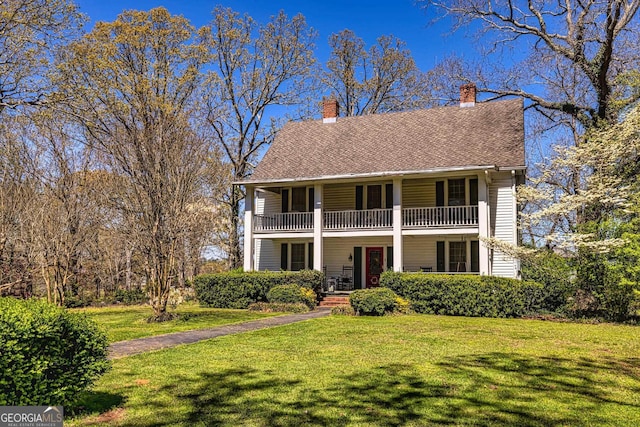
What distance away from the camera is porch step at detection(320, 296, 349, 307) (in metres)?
19.5

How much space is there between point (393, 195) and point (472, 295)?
5790 mm

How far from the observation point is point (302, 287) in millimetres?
18750

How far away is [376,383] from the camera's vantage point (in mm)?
6594

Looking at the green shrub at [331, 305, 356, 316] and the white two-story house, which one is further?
the white two-story house

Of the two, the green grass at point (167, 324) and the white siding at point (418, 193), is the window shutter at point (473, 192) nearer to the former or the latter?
the white siding at point (418, 193)

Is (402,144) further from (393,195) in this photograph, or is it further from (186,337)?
(186,337)

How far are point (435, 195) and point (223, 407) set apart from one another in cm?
1719

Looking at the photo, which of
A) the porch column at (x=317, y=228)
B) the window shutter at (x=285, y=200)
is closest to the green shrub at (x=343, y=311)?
the porch column at (x=317, y=228)

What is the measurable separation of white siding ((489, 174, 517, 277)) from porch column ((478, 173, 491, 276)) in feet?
4.04

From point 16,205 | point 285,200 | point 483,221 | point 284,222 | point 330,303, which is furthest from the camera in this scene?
point 285,200

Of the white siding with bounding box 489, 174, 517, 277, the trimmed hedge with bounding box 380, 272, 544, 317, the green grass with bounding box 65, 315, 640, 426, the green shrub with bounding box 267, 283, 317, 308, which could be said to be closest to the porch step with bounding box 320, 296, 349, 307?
the green shrub with bounding box 267, 283, 317, 308

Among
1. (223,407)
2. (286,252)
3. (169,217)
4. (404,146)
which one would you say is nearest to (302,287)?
(286,252)

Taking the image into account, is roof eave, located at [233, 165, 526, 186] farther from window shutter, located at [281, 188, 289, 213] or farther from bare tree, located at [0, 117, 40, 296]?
bare tree, located at [0, 117, 40, 296]

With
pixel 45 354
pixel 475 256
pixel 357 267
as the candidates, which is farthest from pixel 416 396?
pixel 357 267
